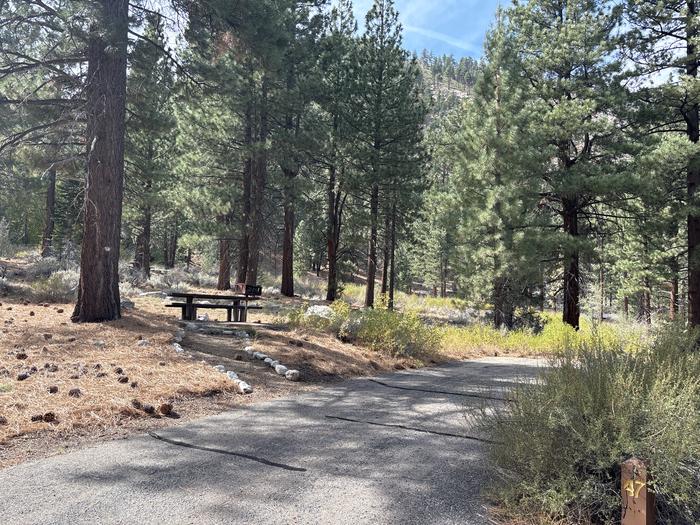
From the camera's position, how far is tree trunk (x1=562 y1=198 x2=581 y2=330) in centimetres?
1569

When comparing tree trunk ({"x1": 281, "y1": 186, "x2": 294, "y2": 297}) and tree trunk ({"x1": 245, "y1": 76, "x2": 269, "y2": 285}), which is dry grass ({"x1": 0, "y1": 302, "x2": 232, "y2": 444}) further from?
tree trunk ({"x1": 281, "y1": 186, "x2": 294, "y2": 297})

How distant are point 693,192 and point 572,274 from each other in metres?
4.33

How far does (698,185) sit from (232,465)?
→ 14.3m

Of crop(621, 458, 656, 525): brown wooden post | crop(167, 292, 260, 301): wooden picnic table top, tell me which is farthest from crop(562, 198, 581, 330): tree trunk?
crop(621, 458, 656, 525): brown wooden post

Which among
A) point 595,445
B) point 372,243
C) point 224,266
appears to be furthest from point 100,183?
point 372,243

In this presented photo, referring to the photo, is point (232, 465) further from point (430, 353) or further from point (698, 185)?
point (698, 185)

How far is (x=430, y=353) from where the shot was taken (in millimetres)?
9781

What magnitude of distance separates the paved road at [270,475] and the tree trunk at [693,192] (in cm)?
1111

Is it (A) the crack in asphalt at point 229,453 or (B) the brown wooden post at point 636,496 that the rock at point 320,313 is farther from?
(B) the brown wooden post at point 636,496

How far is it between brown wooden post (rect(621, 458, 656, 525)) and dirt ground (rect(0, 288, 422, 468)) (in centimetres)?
364

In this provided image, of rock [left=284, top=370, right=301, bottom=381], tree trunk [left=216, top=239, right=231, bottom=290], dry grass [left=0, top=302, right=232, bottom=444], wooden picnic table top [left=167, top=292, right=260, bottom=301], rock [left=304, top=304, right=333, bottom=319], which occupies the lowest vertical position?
rock [left=284, top=370, right=301, bottom=381]

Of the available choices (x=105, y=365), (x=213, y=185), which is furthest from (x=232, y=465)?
(x=213, y=185)

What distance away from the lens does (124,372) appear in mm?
5469

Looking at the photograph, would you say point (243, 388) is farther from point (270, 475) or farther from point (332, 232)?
point (332, 232)
